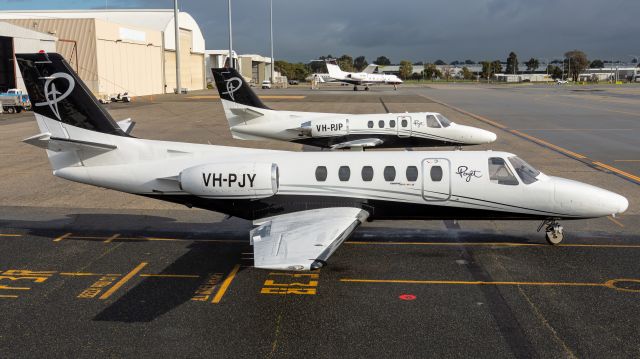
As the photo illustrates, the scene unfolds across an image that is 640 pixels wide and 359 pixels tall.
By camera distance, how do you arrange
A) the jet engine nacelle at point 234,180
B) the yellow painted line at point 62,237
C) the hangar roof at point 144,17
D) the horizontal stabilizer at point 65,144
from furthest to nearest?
the hangar roof at point 144,17
the yellow painted line at point 62,237
the horizontal stabilizer at point 65,144
the jet engine nacelle at point 234,180

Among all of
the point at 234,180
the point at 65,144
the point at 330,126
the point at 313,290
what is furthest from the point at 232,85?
the point at 313,290

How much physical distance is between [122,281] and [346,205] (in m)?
5.86

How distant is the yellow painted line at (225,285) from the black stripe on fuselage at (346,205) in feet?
5.41

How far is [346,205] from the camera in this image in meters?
14.4

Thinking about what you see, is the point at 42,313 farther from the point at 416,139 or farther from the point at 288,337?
the point at 416,139

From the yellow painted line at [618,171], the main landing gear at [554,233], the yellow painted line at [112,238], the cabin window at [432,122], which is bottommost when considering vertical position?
the yellow painted line at [112,238]

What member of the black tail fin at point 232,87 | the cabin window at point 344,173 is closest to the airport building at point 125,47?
the black tail fin at point 232,87

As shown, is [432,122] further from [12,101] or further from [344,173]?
[12,101]

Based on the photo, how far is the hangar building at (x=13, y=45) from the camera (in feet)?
216

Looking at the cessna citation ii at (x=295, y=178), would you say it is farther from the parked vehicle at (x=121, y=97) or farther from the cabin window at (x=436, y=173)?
the parked vehicle at (x=121, y=97)

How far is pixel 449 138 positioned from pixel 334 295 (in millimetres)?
18547

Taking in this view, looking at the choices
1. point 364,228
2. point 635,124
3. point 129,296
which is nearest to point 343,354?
point 129,296

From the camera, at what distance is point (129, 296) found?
1191 centimetres

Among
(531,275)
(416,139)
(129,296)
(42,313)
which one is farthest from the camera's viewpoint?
(416,139)
